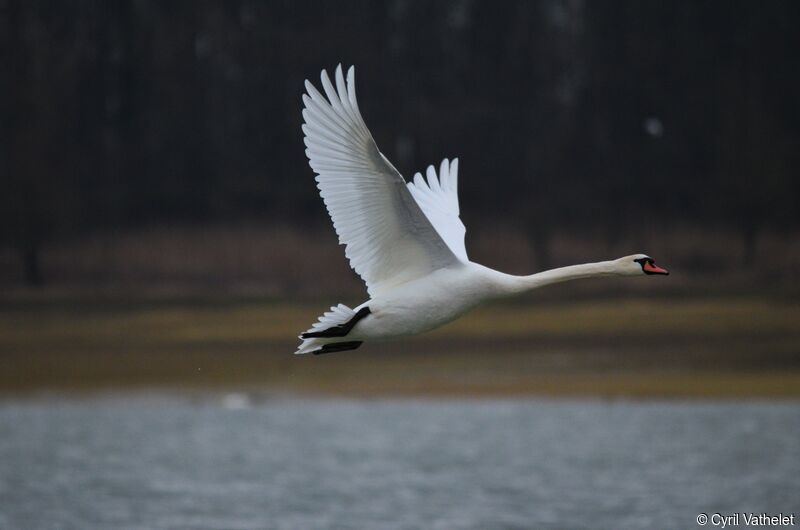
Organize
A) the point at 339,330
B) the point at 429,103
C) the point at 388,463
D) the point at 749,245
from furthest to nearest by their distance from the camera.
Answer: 1. the point at 429,103
2. the point at 749,245
3. the point at 388,463
4. the point at 339,330

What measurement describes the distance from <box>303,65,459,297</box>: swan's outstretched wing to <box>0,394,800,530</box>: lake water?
581 centimetres

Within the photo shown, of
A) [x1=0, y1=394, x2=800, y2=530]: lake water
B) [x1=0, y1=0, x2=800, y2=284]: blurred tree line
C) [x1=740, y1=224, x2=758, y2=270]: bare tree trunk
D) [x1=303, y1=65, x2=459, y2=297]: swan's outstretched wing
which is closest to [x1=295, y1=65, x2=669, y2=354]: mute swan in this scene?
[x1=303, y1=65, x2=459, y2=297]: swan's outstretched wing

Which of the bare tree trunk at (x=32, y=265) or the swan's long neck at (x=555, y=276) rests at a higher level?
the bare tree trunk at (x=32, y=265)

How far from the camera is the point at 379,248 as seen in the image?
361 inches

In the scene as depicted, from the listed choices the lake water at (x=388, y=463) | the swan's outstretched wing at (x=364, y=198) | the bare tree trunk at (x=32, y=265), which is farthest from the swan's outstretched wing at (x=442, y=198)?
the bare tree trunk at (x=32, y=265)

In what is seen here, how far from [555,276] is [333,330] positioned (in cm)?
124

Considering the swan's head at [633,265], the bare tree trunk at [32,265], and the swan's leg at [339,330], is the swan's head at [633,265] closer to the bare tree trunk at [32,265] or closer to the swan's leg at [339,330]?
the swan's leg at [339,330]

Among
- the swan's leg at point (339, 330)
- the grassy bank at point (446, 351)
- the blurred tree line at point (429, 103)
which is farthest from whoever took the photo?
the blurred tree line at point (429, 103)

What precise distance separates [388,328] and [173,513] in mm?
7209

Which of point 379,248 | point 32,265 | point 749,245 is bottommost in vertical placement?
point 379,248

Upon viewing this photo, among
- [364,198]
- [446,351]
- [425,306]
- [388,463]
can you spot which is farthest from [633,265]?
[446,351]

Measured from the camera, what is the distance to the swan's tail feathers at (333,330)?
29.3 ft

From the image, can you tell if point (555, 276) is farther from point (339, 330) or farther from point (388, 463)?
point (388, 463)

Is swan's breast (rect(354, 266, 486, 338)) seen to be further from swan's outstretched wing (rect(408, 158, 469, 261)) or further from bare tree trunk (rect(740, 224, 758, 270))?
bare tree trunk (rect(740, 224, 758, 270))
